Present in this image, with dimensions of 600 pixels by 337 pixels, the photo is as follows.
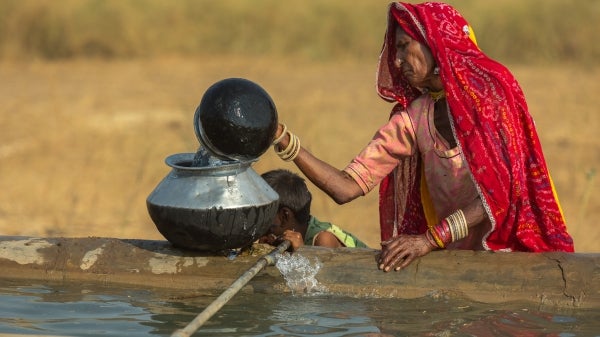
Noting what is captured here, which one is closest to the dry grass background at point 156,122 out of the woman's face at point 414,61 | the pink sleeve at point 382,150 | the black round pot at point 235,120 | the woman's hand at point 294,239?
the pink sleeve at point 382,150

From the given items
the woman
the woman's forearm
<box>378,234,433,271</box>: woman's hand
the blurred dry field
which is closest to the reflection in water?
<box>378,234,433,271</box>: woman's hand

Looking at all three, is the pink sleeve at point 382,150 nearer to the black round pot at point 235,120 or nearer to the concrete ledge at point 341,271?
the concrete ledge at point 341,271

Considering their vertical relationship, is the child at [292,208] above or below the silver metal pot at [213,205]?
below

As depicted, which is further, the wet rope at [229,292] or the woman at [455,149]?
the woman at [455,149]

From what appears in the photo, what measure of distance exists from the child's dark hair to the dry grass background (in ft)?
10.3

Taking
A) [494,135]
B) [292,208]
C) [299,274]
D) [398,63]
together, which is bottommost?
[299,274]

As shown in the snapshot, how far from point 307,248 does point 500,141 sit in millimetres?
948

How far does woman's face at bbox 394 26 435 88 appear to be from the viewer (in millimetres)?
5074

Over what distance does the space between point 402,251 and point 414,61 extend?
2.77 ft

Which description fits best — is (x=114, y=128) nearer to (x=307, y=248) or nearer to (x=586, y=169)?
(x=586, y=169)

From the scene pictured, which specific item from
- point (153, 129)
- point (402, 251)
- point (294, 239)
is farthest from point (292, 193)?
point (153, 129)

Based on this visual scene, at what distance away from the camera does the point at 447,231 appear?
16.0ft

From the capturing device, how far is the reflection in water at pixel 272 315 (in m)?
4.59

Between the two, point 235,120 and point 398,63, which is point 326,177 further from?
point 235,120
